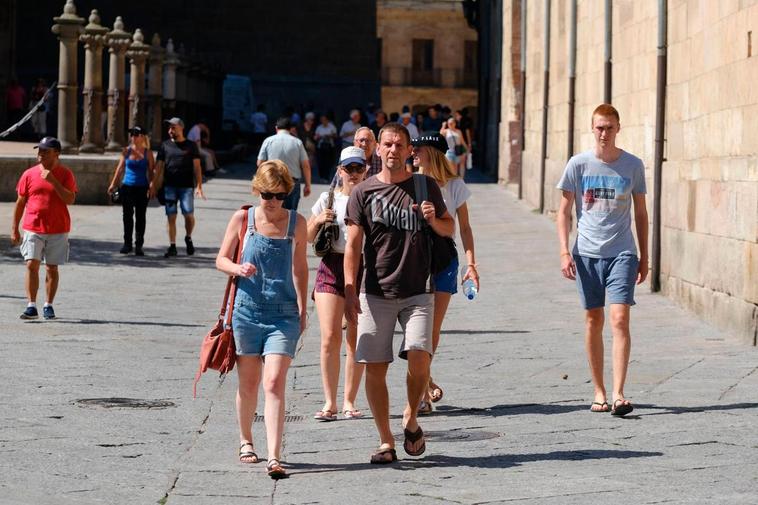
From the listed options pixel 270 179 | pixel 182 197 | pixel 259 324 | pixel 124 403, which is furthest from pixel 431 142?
pixel 182 197

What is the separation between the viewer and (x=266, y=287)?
7785 millimetres

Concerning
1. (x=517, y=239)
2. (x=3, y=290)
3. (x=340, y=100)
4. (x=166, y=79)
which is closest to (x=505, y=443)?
(x=3, y=290)

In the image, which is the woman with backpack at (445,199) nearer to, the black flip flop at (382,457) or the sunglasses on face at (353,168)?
the sunglasses on face at (353,168)

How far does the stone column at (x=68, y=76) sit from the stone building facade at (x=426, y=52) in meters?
63.7

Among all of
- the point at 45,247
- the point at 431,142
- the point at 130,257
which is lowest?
the point at 130,257

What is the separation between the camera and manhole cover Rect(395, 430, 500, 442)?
8539mm

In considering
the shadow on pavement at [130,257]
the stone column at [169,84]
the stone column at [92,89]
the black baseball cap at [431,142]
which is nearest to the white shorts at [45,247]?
the shadow on pavement at [130,257]

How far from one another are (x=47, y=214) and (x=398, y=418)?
5197mm

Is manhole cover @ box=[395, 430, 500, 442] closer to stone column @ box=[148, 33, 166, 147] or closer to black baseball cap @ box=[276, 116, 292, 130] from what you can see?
black baseball cap @ box=[276, 116, 292, 130]

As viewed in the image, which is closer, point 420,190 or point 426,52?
point 420,190

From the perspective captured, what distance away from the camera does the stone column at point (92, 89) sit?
92.6ft

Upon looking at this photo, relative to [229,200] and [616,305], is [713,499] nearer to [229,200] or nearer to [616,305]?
[616,305]

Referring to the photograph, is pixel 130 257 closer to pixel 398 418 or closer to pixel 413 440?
pixel 398 418

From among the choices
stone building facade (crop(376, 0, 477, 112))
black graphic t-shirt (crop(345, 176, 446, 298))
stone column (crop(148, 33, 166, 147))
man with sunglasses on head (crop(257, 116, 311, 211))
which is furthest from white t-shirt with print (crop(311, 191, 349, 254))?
stone building facade (crop(376, 0, 477, 112))
